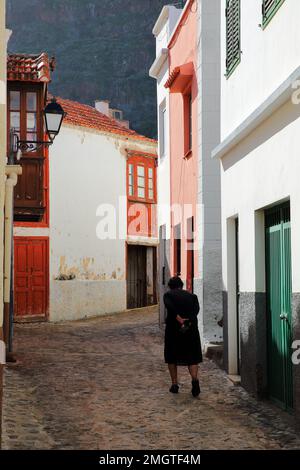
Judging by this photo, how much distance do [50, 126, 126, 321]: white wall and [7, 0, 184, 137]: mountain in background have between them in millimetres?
21848

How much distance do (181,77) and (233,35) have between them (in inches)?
166

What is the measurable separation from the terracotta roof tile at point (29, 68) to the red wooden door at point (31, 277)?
5.19 meters

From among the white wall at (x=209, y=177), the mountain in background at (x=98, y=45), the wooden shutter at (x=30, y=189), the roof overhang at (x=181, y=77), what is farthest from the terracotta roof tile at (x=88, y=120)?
the mountain in background at (x=98, y=45)

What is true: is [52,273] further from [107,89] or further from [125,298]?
[107,89]

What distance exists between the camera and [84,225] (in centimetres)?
2359

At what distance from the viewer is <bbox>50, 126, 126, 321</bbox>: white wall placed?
22.7 meters

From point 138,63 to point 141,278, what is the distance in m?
27.5

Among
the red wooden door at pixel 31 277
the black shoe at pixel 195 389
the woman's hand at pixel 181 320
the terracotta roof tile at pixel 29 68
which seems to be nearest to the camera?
the black shoe at pixel 195 389

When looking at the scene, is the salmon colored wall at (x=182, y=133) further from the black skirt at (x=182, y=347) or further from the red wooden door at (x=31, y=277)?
the red wooden door at (x=31, y=277)

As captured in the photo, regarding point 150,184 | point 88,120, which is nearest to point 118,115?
point 150,184

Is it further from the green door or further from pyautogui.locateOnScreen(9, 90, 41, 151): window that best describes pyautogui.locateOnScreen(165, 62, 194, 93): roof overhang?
the green door

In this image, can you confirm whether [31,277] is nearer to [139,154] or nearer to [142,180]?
[142,180]

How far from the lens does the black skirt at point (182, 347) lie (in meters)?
9.59
